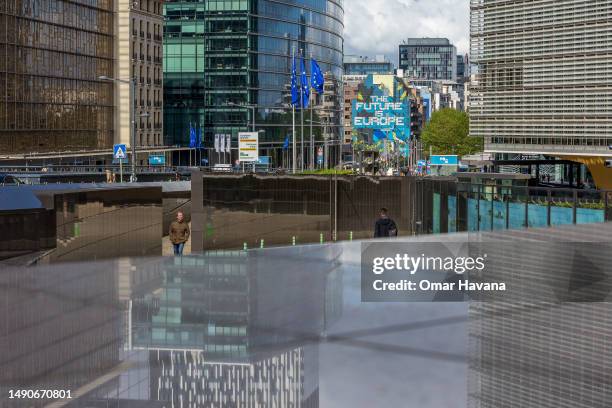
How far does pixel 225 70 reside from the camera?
15038 cm

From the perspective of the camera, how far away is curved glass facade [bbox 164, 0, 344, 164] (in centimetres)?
14925

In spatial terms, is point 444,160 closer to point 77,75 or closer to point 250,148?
point 250,148

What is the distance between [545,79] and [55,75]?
52.4 metres

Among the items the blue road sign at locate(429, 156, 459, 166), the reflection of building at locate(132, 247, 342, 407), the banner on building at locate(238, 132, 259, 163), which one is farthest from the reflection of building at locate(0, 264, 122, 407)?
the blue road sign at locate(429, 156, 459, 166)

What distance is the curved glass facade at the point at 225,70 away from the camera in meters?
149

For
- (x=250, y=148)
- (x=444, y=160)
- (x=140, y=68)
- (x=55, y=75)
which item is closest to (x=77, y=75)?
(x=55, y=75)

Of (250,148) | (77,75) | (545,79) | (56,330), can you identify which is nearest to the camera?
(56,330)

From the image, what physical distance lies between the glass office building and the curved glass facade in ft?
86.6

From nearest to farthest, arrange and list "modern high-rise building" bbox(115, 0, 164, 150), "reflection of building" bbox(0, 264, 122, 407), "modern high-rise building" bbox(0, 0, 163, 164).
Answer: "reflection of building" bbox(0, 264, 122, 407) < "modern high-rise building" bbox(0, 0, 163, 164) < "modern high-rise building" bbox(115, 0, 164, 150)

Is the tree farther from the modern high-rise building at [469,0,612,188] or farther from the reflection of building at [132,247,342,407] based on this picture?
the reflection of building at [132,247,342,407]

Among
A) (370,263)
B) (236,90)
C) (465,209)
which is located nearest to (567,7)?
(465,209)

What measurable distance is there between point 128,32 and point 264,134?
30.8 m

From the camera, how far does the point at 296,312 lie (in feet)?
34.1

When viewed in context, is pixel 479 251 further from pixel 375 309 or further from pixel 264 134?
pixel 264 134
